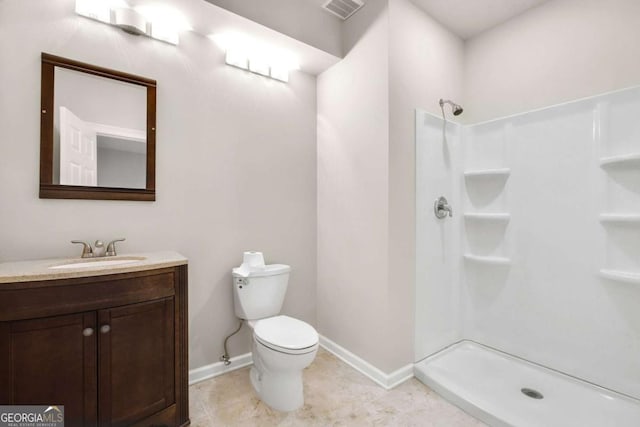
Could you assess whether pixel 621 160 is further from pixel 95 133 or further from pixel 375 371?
pixel 95 133

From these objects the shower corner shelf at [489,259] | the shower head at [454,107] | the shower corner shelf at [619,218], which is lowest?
the shower corner shelf at [489,259]

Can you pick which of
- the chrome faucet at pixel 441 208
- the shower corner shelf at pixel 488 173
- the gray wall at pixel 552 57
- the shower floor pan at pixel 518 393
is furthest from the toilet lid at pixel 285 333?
the gray wall at pixel 552 57

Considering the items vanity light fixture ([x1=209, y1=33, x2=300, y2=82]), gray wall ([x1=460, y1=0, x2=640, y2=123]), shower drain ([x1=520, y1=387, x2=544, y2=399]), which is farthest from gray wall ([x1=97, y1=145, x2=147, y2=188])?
shower drain ([x1=520, y1=387, x2=544, y2=399])

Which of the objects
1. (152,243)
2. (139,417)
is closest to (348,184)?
(152,243)

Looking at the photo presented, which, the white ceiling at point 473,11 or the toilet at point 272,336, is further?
the white ceiling at point 473,11

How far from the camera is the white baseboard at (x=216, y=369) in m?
1.90

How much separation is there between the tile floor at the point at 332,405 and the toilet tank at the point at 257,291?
48cm

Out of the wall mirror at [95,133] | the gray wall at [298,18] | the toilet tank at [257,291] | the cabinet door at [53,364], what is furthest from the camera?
the toilet tank at [257,291]

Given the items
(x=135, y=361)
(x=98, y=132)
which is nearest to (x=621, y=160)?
(x=135, y=361)

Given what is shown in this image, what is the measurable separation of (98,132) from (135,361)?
126 cm

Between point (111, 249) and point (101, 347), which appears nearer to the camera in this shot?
point (101, 347)

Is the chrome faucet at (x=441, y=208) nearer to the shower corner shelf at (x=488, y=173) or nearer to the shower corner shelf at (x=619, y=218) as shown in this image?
the shower corner shelf at (x=488, y=173)

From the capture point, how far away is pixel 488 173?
2162 millimetres

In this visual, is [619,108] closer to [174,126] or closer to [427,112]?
[427,112]
